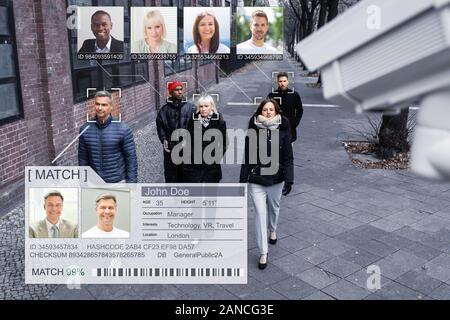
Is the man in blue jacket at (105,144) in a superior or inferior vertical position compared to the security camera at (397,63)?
inferior

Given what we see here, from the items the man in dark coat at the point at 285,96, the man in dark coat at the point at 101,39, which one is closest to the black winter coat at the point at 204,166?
the man in dark coat at the point at 285,96

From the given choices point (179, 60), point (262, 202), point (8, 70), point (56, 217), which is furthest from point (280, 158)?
point (179, 60)

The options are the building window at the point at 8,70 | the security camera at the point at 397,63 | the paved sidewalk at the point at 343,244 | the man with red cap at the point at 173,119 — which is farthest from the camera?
the building window at the point at 8,70

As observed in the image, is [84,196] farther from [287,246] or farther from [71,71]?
[71,71]

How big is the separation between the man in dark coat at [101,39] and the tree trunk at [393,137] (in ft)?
19.9

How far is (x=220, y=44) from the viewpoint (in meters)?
9.36

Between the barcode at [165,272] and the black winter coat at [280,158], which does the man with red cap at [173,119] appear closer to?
the black winter coat at [280,158]

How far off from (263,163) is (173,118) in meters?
1.36

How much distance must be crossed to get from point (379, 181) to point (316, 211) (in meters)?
2.09

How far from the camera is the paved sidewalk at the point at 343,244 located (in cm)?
420

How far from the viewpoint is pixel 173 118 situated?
17.4 ft

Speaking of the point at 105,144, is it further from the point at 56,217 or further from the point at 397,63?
the point at 397,63

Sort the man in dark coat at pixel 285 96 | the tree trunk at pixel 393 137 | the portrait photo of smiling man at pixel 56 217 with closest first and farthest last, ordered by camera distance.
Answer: the portrait photo of smiling man at pixel 56 217
the man in dark coat at pixel 285 96
the tree trunk at pixel 393 137

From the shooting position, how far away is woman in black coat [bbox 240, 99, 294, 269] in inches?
177
